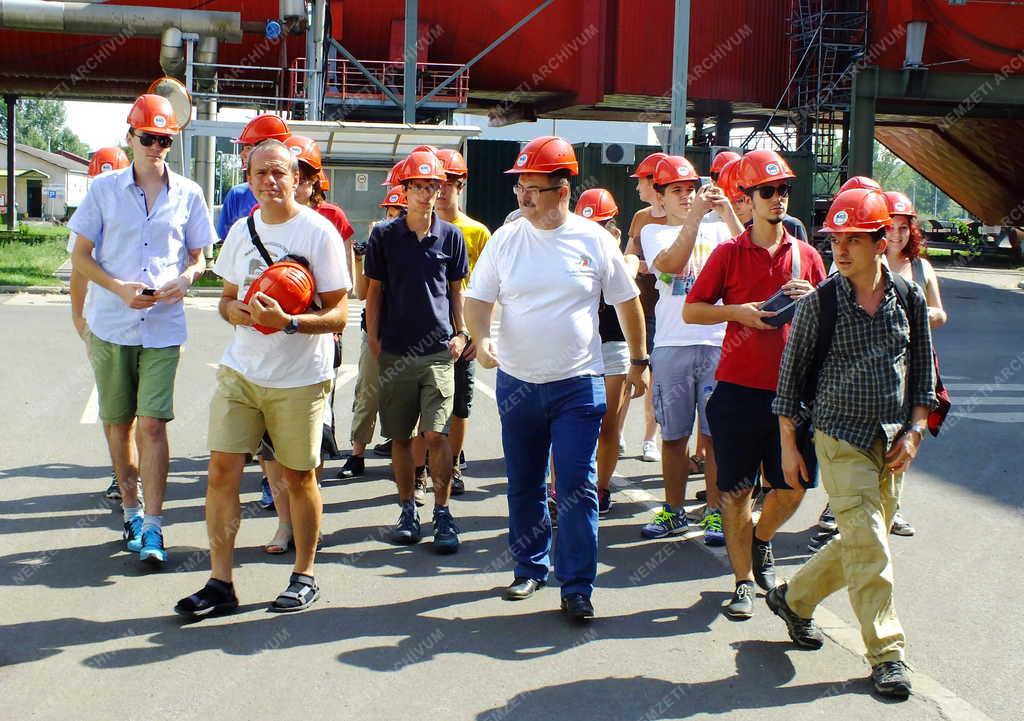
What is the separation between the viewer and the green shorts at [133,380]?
5938 millimetres

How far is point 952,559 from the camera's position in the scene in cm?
629

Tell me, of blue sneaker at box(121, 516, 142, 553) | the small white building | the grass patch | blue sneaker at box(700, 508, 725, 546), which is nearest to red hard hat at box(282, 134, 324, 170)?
blue sneaker at box(121, 516, 142, 553)

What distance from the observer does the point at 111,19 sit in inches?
1054

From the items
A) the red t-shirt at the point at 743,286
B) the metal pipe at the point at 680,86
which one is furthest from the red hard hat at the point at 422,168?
the metal pipe at the point at 680,86

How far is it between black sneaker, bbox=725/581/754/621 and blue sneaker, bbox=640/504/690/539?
122cm

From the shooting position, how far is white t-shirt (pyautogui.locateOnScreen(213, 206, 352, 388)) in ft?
17.0

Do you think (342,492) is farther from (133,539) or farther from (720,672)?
(720,672)

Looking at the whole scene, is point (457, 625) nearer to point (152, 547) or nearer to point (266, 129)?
point (152, 547)

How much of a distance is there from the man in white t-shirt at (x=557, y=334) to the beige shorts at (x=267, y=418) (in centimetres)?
85

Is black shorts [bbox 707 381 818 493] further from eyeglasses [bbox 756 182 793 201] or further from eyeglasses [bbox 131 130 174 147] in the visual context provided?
eyeglasses [bbox 131 130 174 147]

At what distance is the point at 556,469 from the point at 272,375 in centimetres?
132

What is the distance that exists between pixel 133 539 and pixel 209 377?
5930 millimetres

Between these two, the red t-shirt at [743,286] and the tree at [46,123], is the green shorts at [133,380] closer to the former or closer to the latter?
the red t-shirt at [743,286]

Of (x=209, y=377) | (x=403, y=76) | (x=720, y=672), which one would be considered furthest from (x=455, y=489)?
(x=403, y=76)
